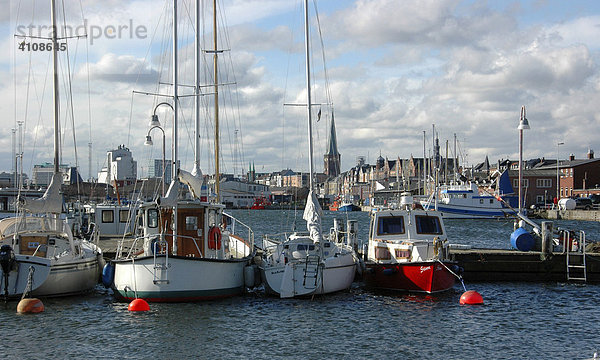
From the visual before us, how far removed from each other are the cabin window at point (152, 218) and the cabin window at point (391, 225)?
10.4m

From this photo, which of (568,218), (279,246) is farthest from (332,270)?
(568,218)

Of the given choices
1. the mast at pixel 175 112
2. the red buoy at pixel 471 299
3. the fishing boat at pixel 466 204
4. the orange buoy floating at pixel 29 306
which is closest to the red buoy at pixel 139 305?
the mast at pixel 175 112

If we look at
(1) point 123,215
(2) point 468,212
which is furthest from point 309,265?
(2) point 468,212

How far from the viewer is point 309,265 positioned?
93.6 feet

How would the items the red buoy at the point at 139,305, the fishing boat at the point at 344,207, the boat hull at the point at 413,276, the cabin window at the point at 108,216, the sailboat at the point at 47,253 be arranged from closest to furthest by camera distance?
the red buoy at the point at 139,305 → the sailboat at the point at 47,253 → the boat hull at the point at 413,276 → the cabin window at the point at 108,216 → the fishing boat at the point at 344,207

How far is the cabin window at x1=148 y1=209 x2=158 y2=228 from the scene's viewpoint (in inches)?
1164

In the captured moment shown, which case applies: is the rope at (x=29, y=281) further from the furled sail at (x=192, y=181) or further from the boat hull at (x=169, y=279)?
the furled sail at (x=192, y=181)

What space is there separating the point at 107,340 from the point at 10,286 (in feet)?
22.5

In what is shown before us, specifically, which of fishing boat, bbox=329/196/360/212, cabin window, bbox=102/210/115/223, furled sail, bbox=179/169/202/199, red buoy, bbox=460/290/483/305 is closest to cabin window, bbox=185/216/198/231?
furled sail, bbox=179/169/202/199

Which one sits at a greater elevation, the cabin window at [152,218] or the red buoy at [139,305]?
the cabin window at [152,218]

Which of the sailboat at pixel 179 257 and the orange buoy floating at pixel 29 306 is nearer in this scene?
the orange buoy floating at pixel 29 306

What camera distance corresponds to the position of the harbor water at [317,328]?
2099 cm

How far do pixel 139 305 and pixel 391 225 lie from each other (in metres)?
12.7

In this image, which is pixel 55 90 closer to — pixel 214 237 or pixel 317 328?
pixel 214 237
